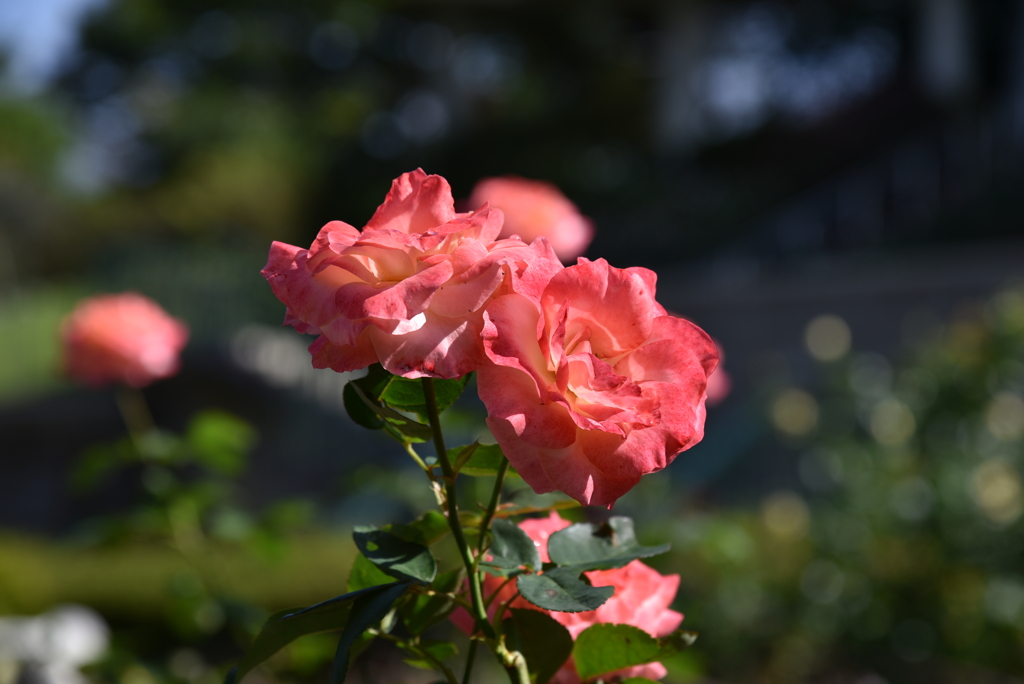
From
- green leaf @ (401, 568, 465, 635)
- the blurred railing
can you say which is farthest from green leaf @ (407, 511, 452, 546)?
the blurred railing

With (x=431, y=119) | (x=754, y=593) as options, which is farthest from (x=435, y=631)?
(x=431, y=119)

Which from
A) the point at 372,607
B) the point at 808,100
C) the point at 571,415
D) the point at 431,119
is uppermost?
the point at 431,119

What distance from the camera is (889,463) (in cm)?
290

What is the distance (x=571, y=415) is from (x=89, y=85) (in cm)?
2496

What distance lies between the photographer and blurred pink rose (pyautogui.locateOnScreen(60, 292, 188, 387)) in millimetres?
1687

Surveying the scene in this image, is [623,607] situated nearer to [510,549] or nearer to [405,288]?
[510,549]

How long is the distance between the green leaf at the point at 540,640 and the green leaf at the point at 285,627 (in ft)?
0.31

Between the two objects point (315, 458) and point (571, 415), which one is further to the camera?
point (315, 458)

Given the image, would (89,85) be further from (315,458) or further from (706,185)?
(315,458)

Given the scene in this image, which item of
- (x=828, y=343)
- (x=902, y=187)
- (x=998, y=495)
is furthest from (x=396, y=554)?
(x=902, y=187)

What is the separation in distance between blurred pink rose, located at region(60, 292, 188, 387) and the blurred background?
0.73ft

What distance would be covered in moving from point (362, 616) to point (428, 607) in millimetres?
119

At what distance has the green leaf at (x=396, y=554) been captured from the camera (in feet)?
1.79

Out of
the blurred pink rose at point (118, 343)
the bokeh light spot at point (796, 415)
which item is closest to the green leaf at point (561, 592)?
the blurred pink rose at point (118, 343)
